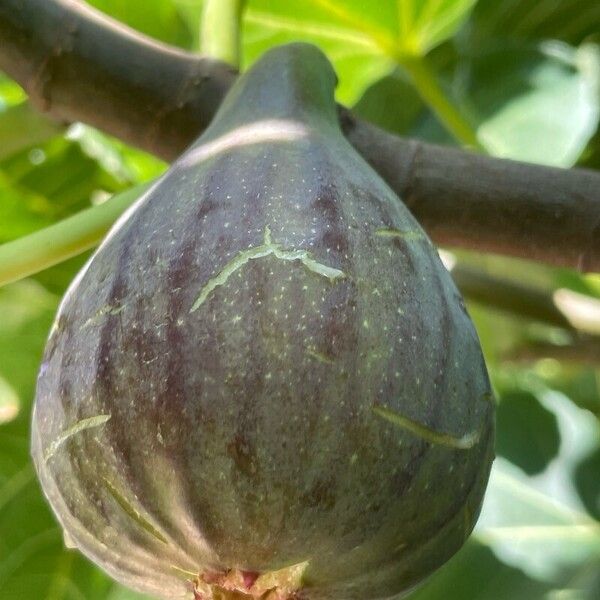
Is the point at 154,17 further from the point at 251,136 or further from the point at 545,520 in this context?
the point at 545,520

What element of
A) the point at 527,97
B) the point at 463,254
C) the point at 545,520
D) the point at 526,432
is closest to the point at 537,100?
the point at 527,97

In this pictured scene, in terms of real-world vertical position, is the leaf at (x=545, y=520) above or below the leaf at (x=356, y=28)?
below

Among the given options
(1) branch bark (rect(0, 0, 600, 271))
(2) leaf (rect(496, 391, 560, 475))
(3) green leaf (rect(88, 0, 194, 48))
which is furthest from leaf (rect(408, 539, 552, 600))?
(3) green leaf (rect(88, 0, 194, 48))

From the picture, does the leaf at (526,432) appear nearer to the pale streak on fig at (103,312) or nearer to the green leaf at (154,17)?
the green leaf at (154,17)

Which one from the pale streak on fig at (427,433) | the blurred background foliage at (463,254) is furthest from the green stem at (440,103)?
the pale streak on fig at (427,433)

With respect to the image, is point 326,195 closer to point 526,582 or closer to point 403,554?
point 403,554

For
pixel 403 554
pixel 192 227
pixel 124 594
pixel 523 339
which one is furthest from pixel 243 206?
pixel 523 339
